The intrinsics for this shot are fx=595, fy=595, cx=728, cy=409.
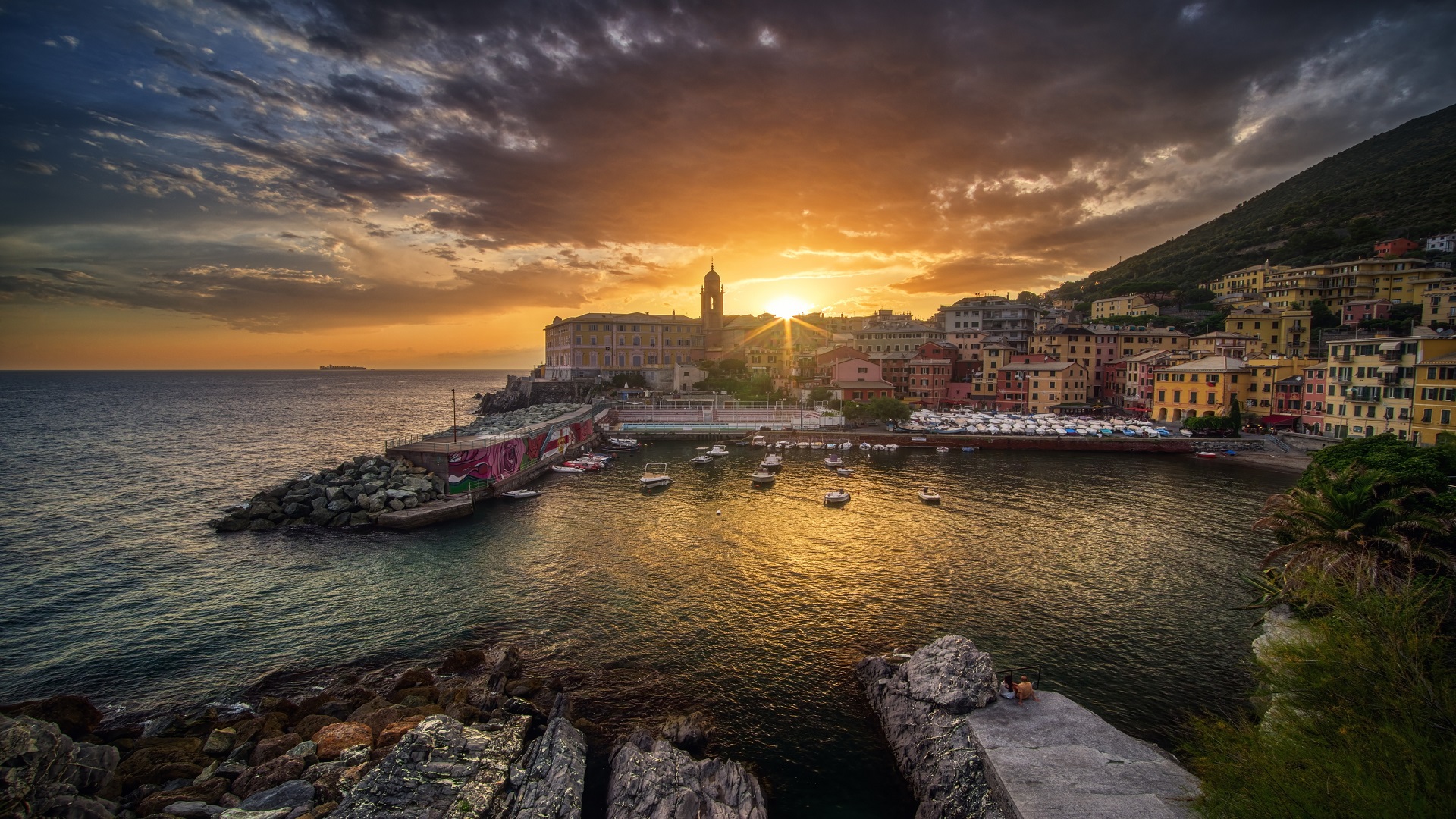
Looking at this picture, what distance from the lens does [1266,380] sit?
64.9 metres

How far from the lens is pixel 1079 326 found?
87875mm

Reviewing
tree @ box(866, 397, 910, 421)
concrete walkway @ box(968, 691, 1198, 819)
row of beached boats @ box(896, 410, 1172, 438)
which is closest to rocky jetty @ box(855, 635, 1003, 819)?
concrete walkway @ box(968, 691, 1198, 819)

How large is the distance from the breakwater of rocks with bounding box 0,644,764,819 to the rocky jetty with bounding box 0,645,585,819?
0.11 ft

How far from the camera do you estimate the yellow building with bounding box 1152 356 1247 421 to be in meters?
66.4

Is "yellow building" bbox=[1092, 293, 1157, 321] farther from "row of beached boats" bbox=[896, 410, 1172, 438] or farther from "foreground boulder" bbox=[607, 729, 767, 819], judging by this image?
"foreground boulder" bbox=[607, 729, 767, 819]

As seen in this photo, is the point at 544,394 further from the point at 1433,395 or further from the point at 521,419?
the point at 1433,395

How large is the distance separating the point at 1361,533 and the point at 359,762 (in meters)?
27.2

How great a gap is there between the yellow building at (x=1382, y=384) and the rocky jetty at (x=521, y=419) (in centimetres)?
7808

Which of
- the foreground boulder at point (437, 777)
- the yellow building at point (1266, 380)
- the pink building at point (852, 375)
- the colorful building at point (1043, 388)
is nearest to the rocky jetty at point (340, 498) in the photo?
the foreground boulder at point (437, 777)

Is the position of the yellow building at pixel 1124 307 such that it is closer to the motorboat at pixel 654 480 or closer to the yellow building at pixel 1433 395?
the yellow building at pixel 1433 395

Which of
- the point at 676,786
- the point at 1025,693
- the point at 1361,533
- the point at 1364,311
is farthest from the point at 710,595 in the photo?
the point at 1364,311

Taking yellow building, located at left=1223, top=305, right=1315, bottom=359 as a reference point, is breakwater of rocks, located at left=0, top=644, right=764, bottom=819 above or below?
below

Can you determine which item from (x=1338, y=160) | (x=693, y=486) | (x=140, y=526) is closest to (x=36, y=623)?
(x=140, y=526)

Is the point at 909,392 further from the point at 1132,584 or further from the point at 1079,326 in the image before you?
the point at 1132,584
